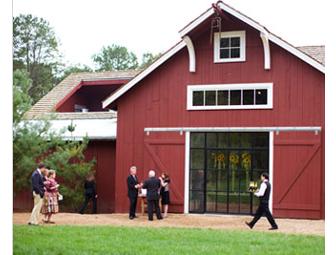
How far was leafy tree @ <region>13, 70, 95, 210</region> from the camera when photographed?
1016 cm

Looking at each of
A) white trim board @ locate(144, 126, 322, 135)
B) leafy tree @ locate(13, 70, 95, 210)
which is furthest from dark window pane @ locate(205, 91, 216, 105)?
leafy tree @ locate(13, 70, 95, 210)

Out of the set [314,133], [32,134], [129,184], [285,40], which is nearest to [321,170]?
[314,133]

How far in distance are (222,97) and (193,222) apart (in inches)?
86.3

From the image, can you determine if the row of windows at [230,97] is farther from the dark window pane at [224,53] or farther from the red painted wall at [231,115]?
the dark window pane at [224,53]

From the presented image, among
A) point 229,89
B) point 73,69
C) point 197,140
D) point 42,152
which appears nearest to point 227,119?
point 229,89

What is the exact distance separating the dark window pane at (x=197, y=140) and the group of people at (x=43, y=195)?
251 cm

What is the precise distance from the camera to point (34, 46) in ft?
30.2

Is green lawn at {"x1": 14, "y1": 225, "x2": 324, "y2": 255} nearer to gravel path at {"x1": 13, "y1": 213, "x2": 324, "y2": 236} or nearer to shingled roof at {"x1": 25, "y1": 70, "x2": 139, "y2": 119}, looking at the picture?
gravel path at {"x1": 13, "y1": 213, "x2": 324, "y2": 236}

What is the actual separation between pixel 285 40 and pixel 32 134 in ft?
14.3

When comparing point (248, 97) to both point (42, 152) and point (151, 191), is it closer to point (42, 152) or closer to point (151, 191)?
point (151, 191)

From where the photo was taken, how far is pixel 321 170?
1007cm

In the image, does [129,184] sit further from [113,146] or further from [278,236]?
[278,236]
